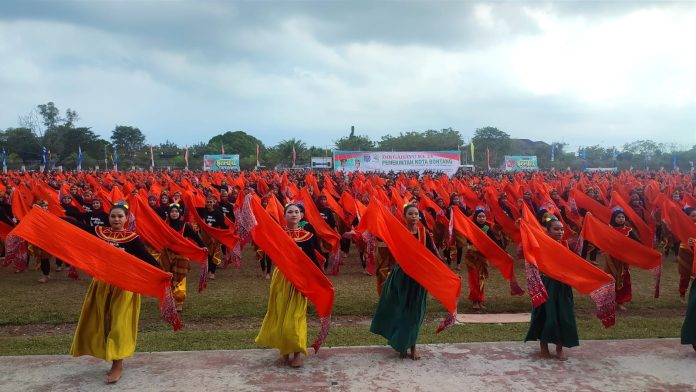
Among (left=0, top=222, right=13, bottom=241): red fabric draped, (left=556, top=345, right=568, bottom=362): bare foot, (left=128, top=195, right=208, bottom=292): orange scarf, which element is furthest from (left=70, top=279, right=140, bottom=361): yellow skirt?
(left=0, top=222, right=13, bottom=241): red fabric draped

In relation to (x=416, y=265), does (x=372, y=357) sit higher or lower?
lower

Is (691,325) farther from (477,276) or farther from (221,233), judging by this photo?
(221,233)

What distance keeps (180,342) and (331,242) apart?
4489 mm

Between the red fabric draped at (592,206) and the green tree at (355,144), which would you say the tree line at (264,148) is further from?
the red fabric draped at (592,206)

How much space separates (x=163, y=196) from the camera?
1287 centimetres

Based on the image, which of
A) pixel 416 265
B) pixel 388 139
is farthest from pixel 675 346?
pixel 388 139

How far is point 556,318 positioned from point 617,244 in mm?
2387

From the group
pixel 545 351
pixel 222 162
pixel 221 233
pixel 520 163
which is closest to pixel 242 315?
pixel 221 233

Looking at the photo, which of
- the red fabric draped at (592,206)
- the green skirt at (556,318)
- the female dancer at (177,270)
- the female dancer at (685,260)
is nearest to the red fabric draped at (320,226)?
the female dancer at (177,270)

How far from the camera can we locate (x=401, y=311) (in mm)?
5855

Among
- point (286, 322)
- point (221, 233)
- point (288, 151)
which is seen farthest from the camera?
point (288, 151)

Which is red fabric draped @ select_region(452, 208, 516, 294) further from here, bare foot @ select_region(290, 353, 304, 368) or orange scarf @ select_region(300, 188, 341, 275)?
A: bare foot @ select_region(290, 353, 304, 368)

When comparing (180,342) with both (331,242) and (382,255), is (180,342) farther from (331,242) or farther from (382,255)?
(331,242)

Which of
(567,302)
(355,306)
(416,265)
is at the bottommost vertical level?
(355,306)
